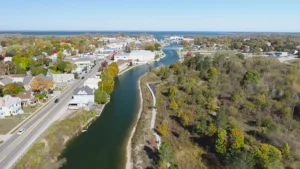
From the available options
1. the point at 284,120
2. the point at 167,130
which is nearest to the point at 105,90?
the point at 167,130

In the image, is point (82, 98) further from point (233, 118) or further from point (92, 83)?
point (233, 118)

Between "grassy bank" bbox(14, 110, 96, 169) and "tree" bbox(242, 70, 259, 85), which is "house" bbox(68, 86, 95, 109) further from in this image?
"tree" bbox(242, 70, 259, 85)

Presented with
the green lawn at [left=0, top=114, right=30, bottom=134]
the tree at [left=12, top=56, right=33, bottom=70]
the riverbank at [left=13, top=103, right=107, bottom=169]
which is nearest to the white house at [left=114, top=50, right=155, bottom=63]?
the tree at [left=12, top=56, right=33, bottom=70]

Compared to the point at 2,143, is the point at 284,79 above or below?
above

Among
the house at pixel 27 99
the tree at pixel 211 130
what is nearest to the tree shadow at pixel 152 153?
the tree at pixel 211 130

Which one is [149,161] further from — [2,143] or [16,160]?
[2,143]

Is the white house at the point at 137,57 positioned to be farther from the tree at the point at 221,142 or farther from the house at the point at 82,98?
the tree at the point at 221,142
